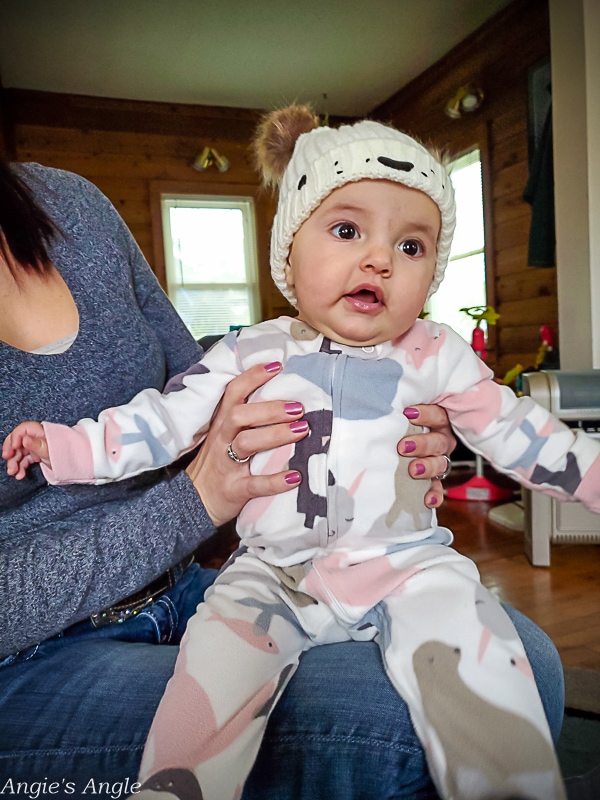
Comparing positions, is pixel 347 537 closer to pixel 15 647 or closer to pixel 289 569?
pixel 289 569

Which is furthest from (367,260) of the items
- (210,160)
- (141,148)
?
(141,148)

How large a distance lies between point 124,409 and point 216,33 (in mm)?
4502

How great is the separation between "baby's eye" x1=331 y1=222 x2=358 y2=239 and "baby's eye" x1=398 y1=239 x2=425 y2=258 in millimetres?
69

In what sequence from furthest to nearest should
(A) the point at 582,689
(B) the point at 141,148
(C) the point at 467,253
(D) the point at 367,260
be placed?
(B) the point at 141,148 → (C) the point at 467,253 → (A) the point at 582,689 → (D) the point at 367,260

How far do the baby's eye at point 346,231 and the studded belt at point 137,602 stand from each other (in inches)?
23.2

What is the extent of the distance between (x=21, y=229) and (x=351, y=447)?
619 mm

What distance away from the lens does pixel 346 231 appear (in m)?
0.81

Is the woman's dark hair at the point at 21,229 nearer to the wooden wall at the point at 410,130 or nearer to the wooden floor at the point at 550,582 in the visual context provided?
the wooden floor at the point at 550,582

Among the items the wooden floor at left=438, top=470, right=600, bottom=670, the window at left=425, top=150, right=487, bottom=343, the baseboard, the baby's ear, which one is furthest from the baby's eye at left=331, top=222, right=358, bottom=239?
the window at left=425, top=150, right=487, bottom=343

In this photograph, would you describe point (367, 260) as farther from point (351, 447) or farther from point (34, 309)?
point (34, 309)

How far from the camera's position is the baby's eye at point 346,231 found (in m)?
0.81

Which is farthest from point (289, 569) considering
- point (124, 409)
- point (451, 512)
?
point (451, 512)

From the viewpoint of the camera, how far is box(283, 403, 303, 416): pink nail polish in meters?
0.81

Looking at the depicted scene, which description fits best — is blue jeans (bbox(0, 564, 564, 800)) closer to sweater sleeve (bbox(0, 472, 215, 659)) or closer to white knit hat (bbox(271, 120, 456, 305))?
sweater sleeve (bbox(0, 472, 215, 659))
